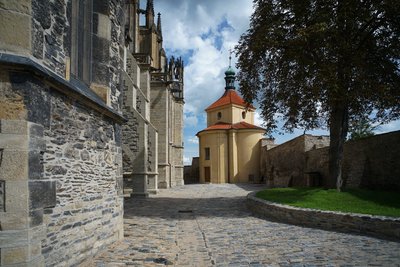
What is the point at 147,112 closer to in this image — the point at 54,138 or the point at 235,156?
the point at 54,138

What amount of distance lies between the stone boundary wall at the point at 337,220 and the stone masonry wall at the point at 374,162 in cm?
605

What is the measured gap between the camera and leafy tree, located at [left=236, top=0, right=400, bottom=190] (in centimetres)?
1203

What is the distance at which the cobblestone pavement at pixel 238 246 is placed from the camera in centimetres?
622

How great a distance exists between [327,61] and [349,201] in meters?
4.87

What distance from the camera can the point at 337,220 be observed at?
929 centimetres

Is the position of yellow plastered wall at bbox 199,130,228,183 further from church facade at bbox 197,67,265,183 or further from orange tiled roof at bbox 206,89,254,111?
orange tiled roof at bbox 206,89,254,111

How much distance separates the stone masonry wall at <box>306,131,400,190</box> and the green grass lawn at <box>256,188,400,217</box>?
2.43m

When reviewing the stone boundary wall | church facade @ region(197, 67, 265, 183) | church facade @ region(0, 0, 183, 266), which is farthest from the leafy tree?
church facade @ region(197, 67, 265, 183)

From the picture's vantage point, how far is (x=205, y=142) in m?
42.7

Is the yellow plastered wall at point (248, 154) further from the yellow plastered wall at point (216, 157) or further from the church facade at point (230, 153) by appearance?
the yellow plastered wall at point (216, 157)

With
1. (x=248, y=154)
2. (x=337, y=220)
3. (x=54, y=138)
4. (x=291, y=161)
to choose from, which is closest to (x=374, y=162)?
(x=337, y=220)

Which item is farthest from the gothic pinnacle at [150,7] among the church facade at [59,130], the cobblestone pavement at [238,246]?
the cobblestone pavement at [238,246]

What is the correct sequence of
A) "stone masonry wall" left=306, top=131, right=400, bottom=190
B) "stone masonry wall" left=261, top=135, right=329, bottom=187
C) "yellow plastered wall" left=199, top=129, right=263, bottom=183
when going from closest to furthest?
"stone masonry wall" left=306, top=131, right=400, bottom=190 → "stone masonry wall" left=261, top=135, right=329, bottom=187 → "yellow plastered wall" left=199, top=129, right=263, bottom=183

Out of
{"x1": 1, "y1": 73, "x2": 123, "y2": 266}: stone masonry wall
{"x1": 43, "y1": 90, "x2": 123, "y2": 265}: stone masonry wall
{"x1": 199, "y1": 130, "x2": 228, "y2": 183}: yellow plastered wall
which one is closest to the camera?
{"x1": 1, "y1": 73, "x2": 123, "y2": 266}: stone masonry wall
